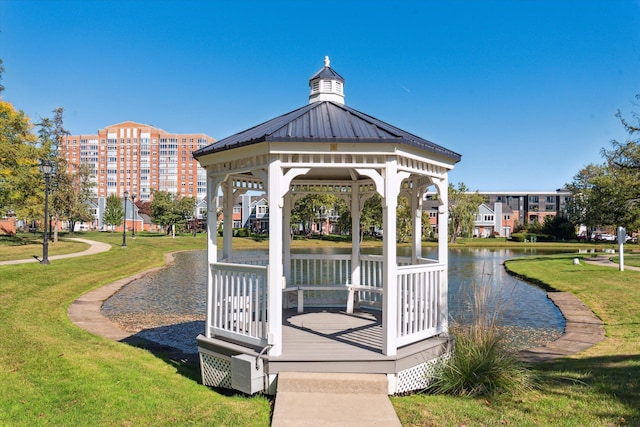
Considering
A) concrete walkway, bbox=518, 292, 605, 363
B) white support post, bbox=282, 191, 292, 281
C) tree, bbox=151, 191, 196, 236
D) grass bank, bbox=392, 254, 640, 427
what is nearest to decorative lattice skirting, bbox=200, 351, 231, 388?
grass bank, bbox=392, 254, 640, 427

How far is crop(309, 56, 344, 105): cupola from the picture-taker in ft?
24.0

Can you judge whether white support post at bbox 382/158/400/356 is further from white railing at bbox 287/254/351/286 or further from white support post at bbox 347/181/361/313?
white support post at bbox 347/181/361/313

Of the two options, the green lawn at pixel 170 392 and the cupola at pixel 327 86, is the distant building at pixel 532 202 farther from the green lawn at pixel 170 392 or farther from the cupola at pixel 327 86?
the green lawn at pixel 170 392

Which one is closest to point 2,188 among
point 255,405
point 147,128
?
point 255,405

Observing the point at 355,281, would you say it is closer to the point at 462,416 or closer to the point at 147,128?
the point at 462,416

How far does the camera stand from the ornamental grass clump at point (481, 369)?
5336 millimetres

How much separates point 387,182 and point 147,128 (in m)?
134

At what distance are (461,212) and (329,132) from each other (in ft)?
173

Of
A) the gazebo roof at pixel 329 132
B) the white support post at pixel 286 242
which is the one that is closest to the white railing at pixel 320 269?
the white support post at pixel 286 242

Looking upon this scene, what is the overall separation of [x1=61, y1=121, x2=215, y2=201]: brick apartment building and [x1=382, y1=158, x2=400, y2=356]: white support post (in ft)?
416

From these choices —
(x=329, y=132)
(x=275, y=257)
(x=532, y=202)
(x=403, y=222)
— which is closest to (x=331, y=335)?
(x=275, y=257)

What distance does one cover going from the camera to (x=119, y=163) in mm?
128250

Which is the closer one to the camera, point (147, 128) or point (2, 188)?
point (2, 188)

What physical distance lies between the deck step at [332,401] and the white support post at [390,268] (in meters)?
0.47
